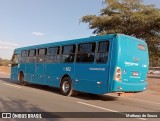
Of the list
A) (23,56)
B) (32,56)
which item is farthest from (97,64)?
(23,56)

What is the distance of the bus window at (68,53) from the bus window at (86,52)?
1.90ft

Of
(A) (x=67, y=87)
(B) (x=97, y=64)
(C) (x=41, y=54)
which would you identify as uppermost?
(C) (x=41, y=54)

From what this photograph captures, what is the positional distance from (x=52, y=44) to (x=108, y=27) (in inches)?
422

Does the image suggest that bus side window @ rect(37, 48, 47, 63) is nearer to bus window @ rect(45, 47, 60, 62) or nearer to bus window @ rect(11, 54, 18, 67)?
bus window @ rect(45, 47, 60, 62)

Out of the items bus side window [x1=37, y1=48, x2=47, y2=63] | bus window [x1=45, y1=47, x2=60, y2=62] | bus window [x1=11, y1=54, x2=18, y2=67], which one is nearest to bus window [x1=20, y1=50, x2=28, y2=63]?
bus window [x1=11, y1=54, x2=18, y2=67]

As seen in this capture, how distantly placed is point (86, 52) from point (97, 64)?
3.77ft

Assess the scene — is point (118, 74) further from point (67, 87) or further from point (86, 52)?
point (67, 87)

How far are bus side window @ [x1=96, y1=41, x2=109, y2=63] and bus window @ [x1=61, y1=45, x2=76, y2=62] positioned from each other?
2167 mm

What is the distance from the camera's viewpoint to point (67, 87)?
16.1 meters

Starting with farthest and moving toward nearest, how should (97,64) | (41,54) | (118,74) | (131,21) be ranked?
(131,21)
(41,54)
(97,64)
(118,74)

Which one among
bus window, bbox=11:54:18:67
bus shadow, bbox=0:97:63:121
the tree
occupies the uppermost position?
the tree

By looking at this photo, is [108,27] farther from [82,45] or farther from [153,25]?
[82,45]

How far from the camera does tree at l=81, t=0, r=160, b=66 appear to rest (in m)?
25.9

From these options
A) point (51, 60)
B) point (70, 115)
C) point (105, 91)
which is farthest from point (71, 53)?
point (70, 115)
